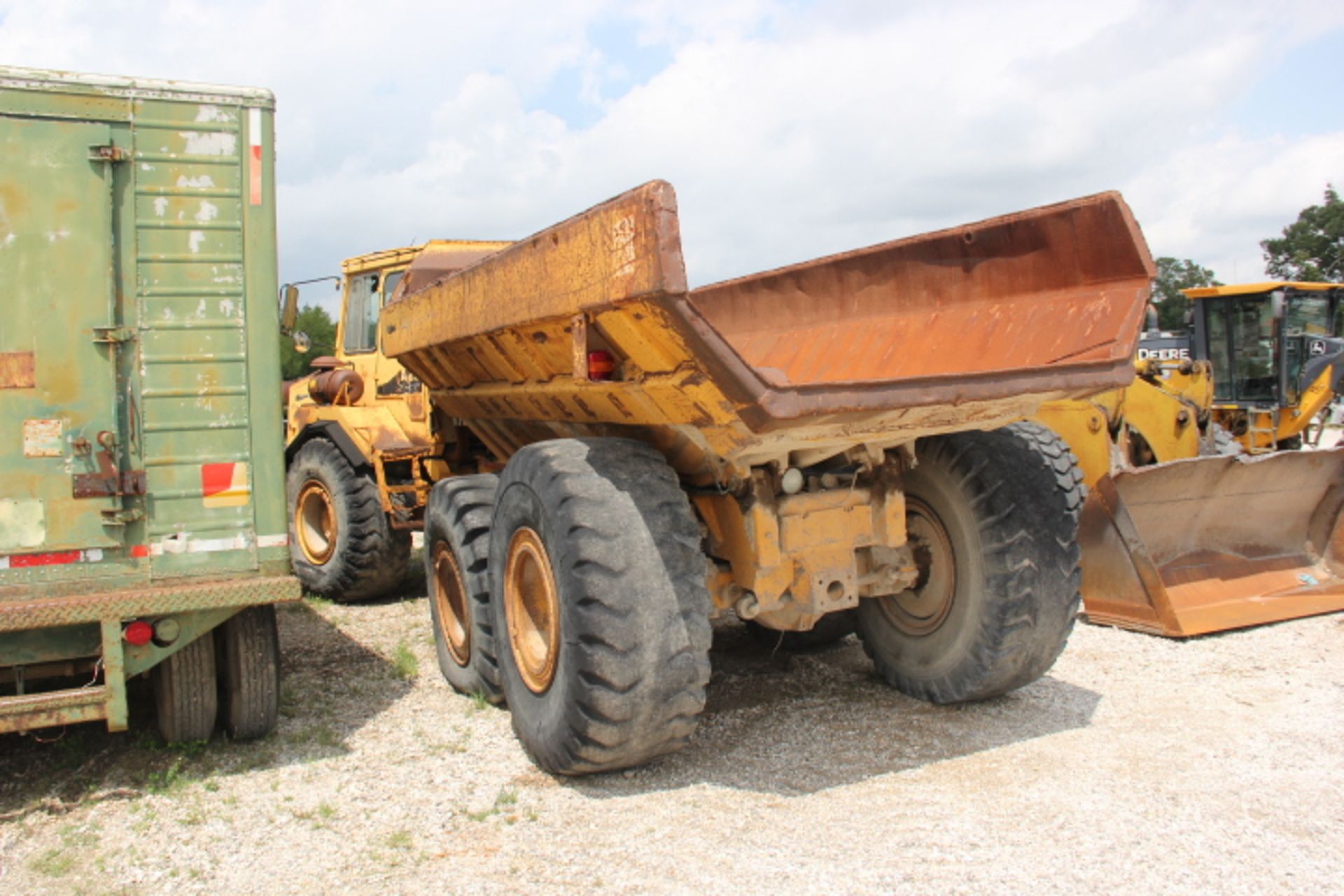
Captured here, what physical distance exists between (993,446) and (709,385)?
178cm

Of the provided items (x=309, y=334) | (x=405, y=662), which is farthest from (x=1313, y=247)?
(x=405, y=662)

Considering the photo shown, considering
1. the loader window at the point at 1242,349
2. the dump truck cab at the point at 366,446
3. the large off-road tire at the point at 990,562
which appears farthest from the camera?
the loader window at the point at 1242,349

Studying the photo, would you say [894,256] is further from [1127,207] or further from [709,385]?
[709,385]

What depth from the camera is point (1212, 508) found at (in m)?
6.59

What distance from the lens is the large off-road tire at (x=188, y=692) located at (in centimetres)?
435

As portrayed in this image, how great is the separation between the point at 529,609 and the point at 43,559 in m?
1.85

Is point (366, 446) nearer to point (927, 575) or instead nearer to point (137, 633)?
Answer: point (137, 633)

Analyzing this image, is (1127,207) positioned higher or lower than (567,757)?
higher

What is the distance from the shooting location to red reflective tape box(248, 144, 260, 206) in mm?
4242

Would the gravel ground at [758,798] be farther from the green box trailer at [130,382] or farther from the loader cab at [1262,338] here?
the loader cab at [1262,338]

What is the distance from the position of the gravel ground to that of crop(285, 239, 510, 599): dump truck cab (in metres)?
2.08

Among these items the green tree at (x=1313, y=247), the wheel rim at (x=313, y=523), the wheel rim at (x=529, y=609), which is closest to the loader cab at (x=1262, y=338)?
the wheel rim at (x=313, y=523)

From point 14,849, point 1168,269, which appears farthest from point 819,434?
point 1168,269

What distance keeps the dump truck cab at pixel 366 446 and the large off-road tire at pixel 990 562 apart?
139 inches
